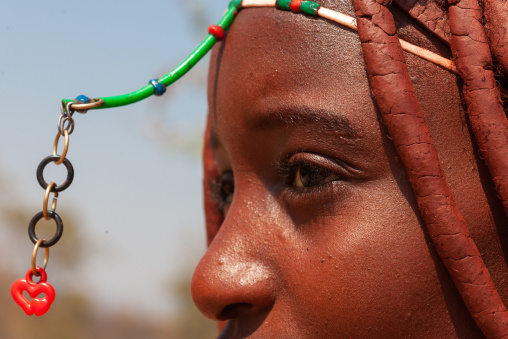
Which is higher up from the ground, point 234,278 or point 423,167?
point 423,167

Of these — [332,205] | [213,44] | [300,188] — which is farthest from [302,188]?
[213,44]

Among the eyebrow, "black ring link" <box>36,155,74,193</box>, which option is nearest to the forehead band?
"black ring link" <box>36,155,74,193</box>

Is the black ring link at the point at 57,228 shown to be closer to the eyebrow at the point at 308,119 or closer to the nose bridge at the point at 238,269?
the nose bridge at the point at 238,269

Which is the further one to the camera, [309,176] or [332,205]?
[309,176]

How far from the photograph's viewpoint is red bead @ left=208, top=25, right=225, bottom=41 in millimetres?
2230

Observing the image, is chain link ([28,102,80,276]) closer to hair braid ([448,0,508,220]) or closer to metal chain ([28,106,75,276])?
metal chain ([28,106,75,276])

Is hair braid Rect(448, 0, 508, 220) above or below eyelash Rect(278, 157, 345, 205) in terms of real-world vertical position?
above

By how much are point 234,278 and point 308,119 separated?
51 cm

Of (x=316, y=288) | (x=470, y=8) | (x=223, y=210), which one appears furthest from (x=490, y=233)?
(x=223, y=210)

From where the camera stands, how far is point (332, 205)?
184 cm

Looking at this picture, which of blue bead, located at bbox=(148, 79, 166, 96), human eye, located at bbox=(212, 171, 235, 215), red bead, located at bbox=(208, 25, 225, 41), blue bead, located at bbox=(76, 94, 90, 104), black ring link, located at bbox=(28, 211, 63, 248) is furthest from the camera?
human eye, located at bbox=(212, 171, 235, 215)

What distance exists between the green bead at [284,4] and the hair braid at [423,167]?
0.90 feet

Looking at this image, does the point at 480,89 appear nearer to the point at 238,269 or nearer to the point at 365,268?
the point at 365,268

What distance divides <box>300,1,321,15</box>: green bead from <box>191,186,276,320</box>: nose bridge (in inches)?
23.2
